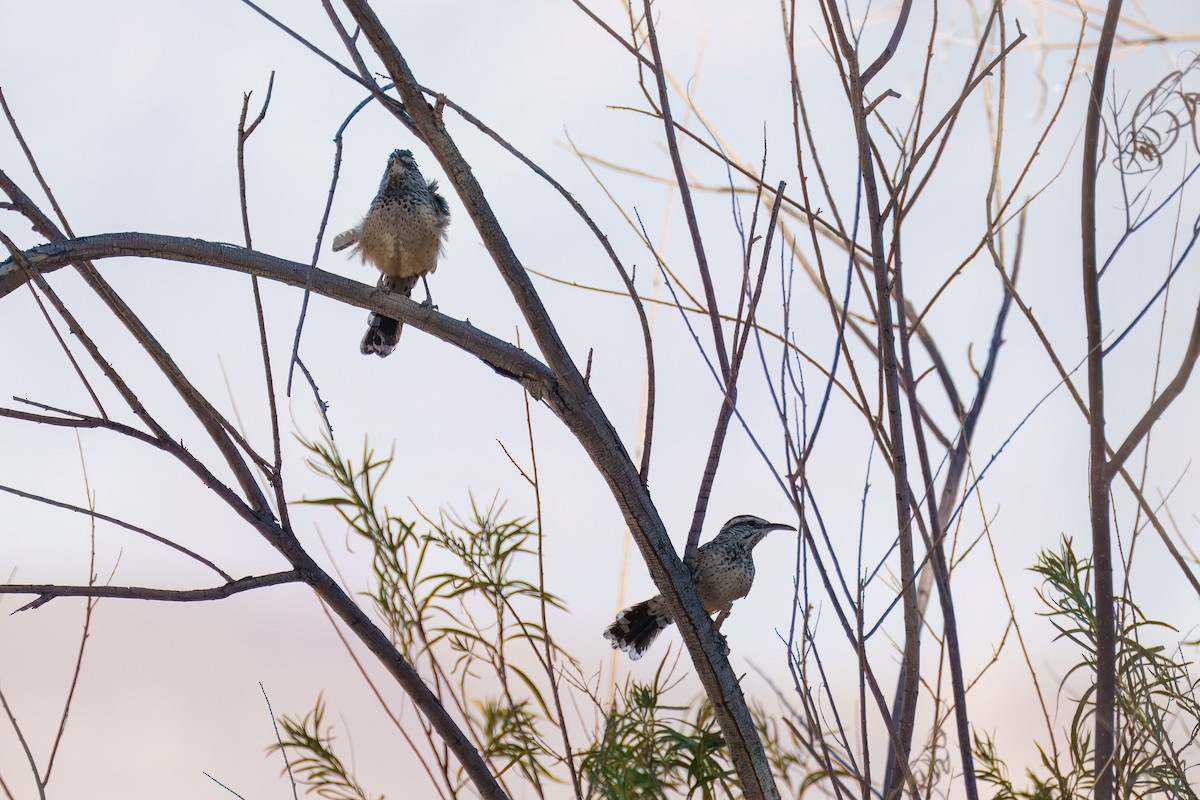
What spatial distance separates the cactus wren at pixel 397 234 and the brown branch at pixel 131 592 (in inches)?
65.2

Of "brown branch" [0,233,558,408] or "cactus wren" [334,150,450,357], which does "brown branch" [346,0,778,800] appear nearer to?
"brown branch" [0,233,558,408]

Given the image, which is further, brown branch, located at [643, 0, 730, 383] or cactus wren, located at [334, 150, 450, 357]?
cactus wren, located at [334, 150, 450, 357]

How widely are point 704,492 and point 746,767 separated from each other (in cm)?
46

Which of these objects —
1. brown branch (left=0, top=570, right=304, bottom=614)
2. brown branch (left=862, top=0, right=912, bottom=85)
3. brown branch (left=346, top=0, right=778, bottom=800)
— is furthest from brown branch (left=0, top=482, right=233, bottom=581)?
brown branch (left=862, top=0, right=912, bottom=85)

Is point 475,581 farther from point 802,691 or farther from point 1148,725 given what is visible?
point 1148,725

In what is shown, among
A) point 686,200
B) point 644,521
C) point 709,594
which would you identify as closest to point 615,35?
point 686,200

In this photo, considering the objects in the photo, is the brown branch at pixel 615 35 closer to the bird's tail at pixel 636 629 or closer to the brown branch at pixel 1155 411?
the brown branch at pixel 1155 411

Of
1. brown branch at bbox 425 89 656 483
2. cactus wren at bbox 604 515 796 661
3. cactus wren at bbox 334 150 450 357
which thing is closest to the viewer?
brown branch at bbox 425 89 656 483

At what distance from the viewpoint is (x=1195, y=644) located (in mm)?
1781

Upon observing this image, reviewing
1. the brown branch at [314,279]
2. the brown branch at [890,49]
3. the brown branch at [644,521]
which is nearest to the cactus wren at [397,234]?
the brown branch at [314,279]

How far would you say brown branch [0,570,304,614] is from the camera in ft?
5.04

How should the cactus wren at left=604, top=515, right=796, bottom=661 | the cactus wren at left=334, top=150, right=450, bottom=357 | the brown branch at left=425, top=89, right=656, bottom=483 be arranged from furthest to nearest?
the cactus wren at left=334, top=150, right=450, bottom=357 → the cactus wren at left=604, top=515, right=796, bottom=661 → the brown branch at left=425, top=89, right=656, bottom=483

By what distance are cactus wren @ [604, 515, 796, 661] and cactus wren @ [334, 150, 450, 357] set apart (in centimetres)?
121

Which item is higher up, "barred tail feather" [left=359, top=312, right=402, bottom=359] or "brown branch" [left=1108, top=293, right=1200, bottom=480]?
"barred tail feather" [left=359, top=312, right=402, bottom=359]
